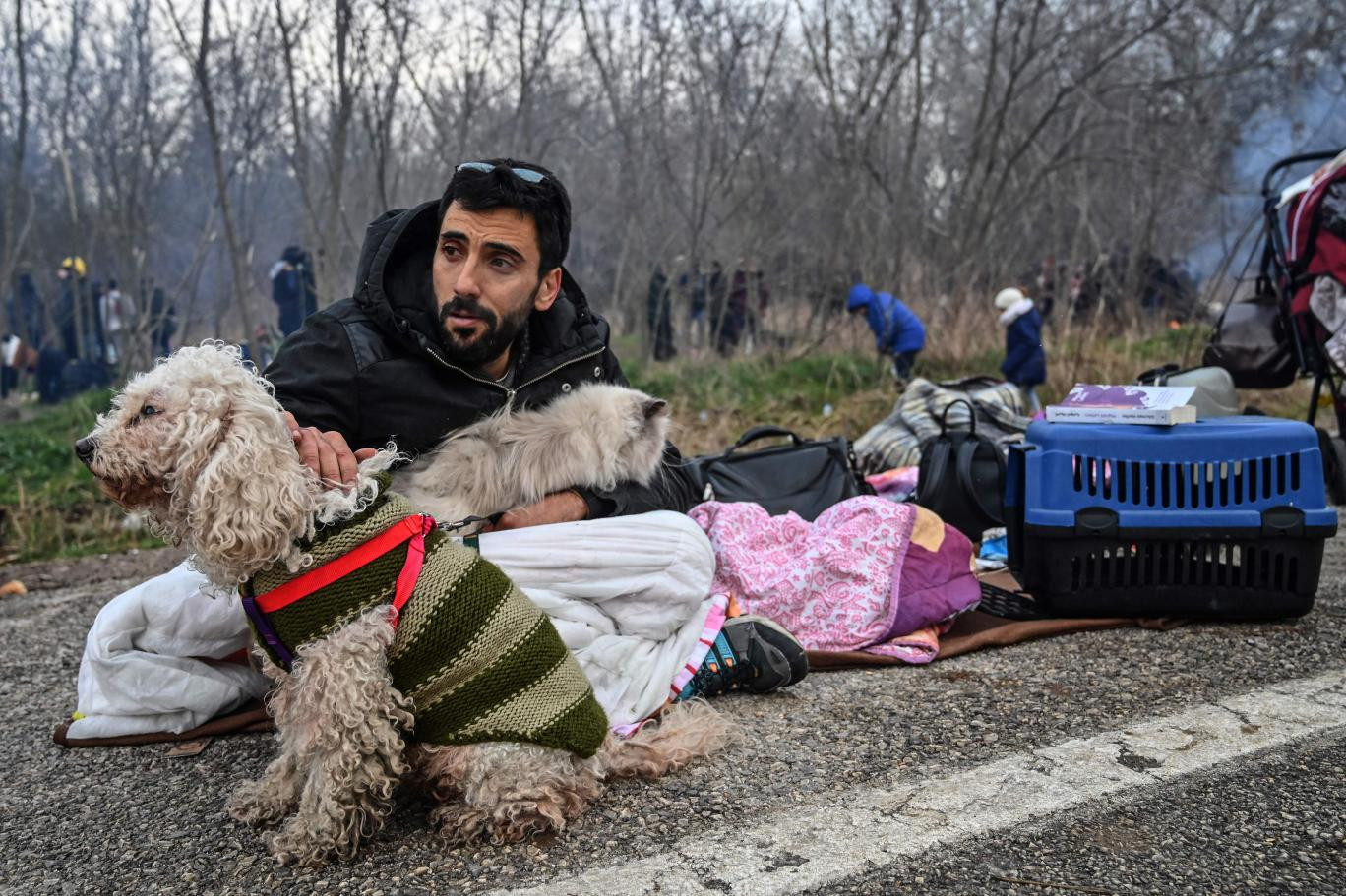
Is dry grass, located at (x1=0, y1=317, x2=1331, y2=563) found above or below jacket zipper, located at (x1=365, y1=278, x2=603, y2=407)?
below

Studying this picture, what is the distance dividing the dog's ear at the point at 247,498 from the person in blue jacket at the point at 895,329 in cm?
709

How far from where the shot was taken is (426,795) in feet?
7.77

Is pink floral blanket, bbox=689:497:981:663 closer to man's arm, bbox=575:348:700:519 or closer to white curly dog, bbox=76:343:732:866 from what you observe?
man's arm, bbox=575:348:700:519

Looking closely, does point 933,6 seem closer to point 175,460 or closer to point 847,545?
point 847,545

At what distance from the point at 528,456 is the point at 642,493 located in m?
0.41

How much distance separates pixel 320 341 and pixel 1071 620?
2.67 metres

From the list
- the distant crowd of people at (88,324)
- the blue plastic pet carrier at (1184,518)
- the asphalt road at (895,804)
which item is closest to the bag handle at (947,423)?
the blue plastic pet carrier at (1184,518)

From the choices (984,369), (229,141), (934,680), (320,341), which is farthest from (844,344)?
(320,341)

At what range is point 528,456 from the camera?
278cm

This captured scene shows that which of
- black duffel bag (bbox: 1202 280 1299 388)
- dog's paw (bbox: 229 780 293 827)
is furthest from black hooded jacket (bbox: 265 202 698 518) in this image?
black duffel bag (bbox: 1202 280 1299 388)

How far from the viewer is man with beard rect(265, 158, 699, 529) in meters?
2.74

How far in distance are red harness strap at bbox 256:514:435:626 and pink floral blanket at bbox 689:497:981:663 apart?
152 cm

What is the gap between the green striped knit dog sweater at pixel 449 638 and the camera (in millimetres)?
2082

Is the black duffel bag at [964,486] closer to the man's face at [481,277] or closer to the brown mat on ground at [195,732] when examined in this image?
the man's face at [481,277]
